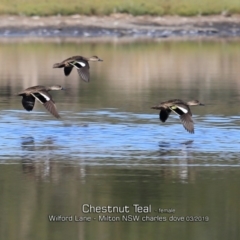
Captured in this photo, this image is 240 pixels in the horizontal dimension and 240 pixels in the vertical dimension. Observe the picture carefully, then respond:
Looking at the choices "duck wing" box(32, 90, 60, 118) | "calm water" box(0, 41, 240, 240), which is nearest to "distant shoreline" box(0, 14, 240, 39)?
"calm water" box(0, 41, 240, 240)

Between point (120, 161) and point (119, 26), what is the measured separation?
28.1 meters

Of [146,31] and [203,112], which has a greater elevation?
[146,31]

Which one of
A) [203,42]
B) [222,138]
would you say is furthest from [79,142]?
[203,42]

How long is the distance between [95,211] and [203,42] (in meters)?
28.8

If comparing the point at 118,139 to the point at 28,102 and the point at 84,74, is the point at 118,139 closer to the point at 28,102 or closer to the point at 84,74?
the point at 28,102

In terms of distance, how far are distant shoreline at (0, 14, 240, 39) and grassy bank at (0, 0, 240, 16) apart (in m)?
0.24

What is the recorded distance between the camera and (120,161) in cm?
1425

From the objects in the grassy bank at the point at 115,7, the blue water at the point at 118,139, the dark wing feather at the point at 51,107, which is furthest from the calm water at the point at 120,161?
the grassy bank at the point at 115,7

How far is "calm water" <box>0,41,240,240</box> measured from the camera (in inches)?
440

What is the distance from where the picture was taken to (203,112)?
1958 centimetres

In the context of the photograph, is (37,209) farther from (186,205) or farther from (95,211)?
(186,205)

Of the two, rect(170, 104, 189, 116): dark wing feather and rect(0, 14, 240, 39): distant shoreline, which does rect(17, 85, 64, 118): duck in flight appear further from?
rect(0, 14, 240, 39): distant shoreline

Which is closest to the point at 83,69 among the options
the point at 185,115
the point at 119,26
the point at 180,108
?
the point at 180,108

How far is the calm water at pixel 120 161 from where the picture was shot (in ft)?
36.7
